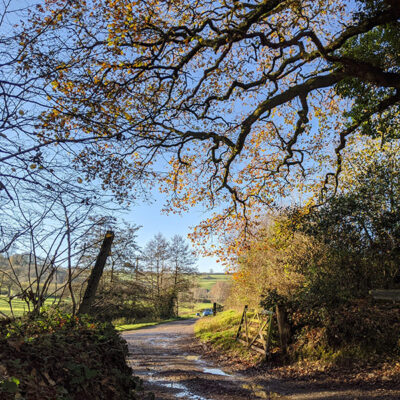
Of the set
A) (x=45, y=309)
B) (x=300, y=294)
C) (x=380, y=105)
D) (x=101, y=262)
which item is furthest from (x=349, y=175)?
(x=45, y=309)

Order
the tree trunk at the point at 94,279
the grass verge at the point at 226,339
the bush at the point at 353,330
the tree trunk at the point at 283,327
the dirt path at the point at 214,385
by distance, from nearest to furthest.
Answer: the tree trunk at the point at 94,279 → the dirt path at the point at 214,385 → the bush at the point at 353,330 → the tree trunk at the point at 283,327 → the grass verge at the point at 226,339

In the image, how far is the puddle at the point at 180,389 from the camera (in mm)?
7523

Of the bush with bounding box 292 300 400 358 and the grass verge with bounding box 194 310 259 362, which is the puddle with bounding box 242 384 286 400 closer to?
the bush with bounding box 292 300 400 358

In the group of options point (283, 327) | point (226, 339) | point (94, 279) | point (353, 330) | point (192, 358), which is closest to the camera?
point (94, 279)

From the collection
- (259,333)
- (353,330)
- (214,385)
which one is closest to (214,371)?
(214,385)

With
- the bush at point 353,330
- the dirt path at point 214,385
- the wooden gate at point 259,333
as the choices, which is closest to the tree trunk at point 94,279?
the dirt path at point 214,385

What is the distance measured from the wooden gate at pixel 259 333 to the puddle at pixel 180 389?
412cm

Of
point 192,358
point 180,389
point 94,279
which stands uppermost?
point 94,279

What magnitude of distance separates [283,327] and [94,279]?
7923 mm

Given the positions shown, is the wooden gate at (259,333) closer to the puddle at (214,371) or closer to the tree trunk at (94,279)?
the puddle at (214,371)

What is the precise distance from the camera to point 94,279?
6645mm

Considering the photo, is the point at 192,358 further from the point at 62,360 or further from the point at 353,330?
the point at 62,360

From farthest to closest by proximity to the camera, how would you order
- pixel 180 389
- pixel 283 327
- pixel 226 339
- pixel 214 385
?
1. pixel 226 339
2. pixel 283 327
3. pixel 214 385
4. pixel 180 389

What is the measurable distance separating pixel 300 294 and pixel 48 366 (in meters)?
9.79
